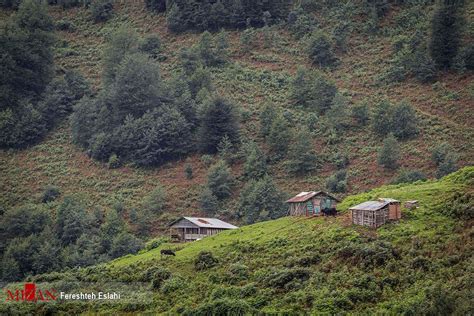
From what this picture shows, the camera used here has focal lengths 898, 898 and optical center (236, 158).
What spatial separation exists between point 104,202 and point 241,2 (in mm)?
48538

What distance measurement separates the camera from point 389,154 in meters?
101

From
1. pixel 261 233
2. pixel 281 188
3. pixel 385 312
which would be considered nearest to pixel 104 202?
pixel 281 188

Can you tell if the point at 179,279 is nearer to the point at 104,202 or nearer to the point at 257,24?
the point at 104,202

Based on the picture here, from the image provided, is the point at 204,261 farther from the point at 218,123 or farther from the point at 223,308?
the point at 218,123

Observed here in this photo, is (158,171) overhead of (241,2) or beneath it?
beneath

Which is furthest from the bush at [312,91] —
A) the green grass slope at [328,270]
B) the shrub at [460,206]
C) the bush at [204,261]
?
the bush at [204,261]

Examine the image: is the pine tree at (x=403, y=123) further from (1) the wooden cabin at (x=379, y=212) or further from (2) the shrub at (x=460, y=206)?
(1) the wooden cabin at (x=379, y=212)

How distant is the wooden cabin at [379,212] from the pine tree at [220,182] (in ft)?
105

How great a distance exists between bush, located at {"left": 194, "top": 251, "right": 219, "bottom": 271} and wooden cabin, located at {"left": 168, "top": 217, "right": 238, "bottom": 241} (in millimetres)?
14759

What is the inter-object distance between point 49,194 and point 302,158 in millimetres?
31980

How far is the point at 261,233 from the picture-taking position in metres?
81.4

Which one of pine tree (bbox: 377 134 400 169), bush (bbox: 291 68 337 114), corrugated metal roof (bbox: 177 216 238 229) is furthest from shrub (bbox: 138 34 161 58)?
corrugated metal roof (bbox: 177 216 238 229)

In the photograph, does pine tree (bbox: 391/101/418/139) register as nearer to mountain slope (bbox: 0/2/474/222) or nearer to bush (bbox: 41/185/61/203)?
mountain slope (bbox: 0/2/474/222)

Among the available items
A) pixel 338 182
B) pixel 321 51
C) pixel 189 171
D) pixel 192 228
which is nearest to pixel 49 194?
pixel 189 171
